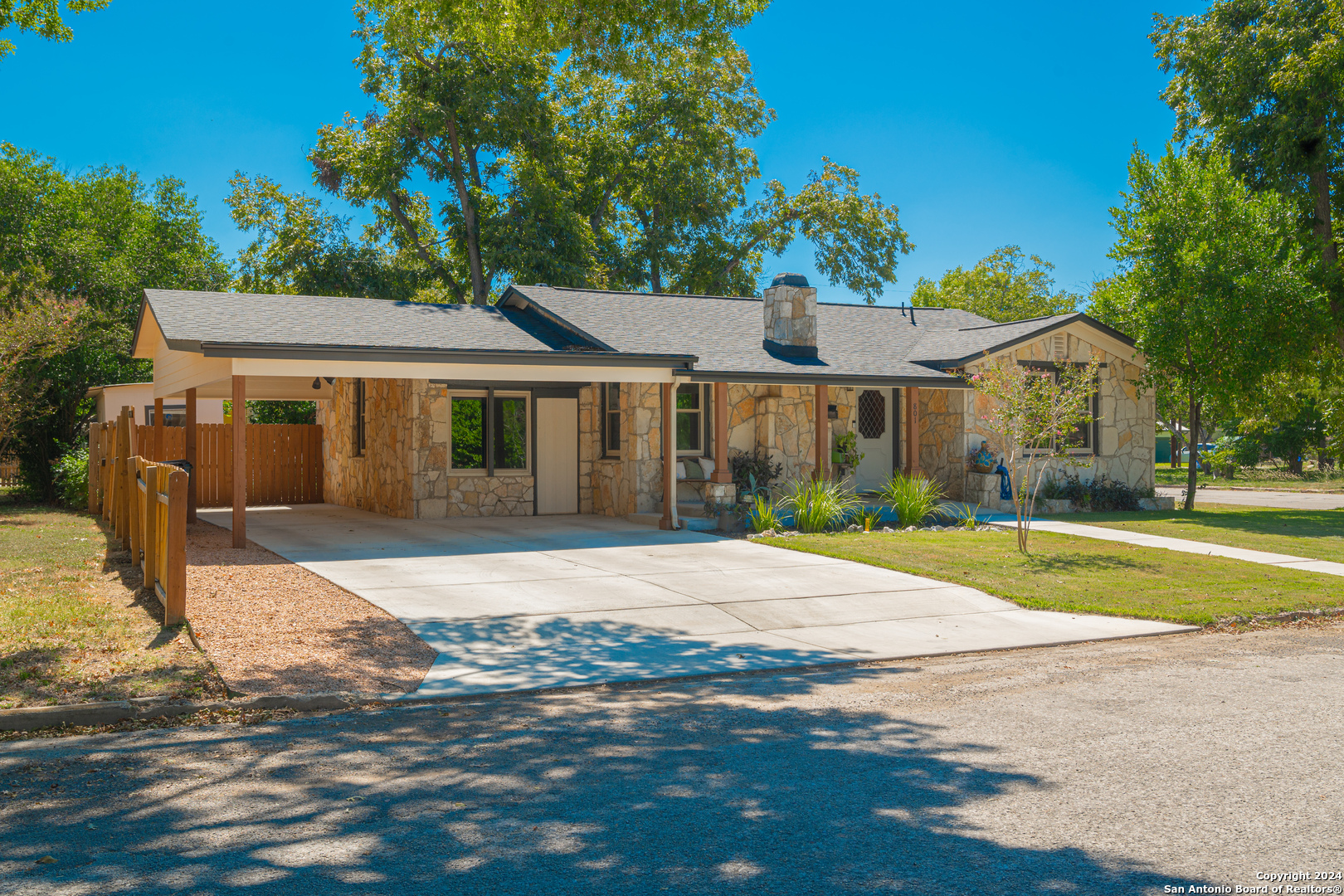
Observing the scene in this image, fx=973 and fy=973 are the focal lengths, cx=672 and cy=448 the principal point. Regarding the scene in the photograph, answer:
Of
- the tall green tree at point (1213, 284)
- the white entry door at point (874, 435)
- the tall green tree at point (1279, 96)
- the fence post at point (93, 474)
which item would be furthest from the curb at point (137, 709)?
the tall green tree at point (1279, 96)

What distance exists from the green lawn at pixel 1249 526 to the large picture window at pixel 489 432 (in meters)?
10.2

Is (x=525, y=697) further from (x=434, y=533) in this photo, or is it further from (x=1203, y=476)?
(x=1203, y=476)

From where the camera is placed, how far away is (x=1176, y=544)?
14.1 metres

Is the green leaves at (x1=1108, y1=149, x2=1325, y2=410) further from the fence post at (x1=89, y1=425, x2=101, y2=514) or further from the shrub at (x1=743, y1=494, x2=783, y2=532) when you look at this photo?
the fence post at (x1=89, y1=425, x2=101, y2=514)

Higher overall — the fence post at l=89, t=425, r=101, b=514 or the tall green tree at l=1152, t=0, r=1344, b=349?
the tall green tree at l=1152, t=0, r=1344, b=349

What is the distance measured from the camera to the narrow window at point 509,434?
1830 cm

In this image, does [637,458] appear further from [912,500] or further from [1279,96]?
[1279,96]

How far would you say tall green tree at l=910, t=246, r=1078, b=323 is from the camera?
155 feet

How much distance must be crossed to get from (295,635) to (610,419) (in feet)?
36.4

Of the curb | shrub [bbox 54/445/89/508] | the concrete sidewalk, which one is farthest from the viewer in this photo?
shrub [bbox 54/445/89/508]

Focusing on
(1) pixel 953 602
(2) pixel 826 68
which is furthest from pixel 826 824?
(2) pixel 826 68

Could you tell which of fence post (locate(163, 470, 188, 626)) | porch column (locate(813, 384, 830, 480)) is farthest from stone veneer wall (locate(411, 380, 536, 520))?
fence post (locate(163, 470, 188, 626))

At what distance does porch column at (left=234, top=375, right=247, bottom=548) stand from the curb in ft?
24.1

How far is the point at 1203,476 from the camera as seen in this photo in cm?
3434
